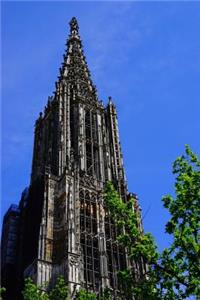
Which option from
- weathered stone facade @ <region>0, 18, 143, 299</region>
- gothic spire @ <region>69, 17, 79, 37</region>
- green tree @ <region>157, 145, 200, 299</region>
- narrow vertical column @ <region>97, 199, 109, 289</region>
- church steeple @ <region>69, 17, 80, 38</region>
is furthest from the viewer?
gothic spire @ <region>69, 17, 79, 37</region>

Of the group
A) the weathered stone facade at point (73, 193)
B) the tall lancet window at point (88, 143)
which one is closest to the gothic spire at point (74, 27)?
the weathered stone facade at point (73, 193)

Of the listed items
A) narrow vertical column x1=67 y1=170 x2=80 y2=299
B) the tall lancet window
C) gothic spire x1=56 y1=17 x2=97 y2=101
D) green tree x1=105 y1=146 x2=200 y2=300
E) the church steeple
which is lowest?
green tree x1=105 y1=146 x2=200 y2=300

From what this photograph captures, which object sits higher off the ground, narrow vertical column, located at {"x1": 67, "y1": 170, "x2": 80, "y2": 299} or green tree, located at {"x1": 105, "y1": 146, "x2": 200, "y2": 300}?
narrow vertical column, located at {"x1": 67, "y1": 170, "x2": 80, "y2": 299}

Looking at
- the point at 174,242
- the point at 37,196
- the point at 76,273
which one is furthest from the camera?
the point at 37,196

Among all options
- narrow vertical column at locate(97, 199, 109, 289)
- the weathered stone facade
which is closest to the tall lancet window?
the weathered stone facade

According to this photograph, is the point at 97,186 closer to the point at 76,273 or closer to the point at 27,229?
the point at 27,229

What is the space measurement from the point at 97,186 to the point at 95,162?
5.43 m

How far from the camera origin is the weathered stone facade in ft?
125

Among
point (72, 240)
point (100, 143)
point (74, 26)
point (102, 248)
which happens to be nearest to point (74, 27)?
point (74, 26)

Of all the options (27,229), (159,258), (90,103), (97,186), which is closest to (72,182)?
(97,186)

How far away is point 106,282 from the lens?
125 feet

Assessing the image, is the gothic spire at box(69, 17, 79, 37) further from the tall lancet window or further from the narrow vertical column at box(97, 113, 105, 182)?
the narrow vertical column at box(97, 113, 105, 182)

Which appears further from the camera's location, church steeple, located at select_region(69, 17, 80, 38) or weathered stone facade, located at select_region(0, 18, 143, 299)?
church steeple, located at select_region(69, 17, 80, 38)

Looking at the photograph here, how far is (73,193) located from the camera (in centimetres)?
4325
